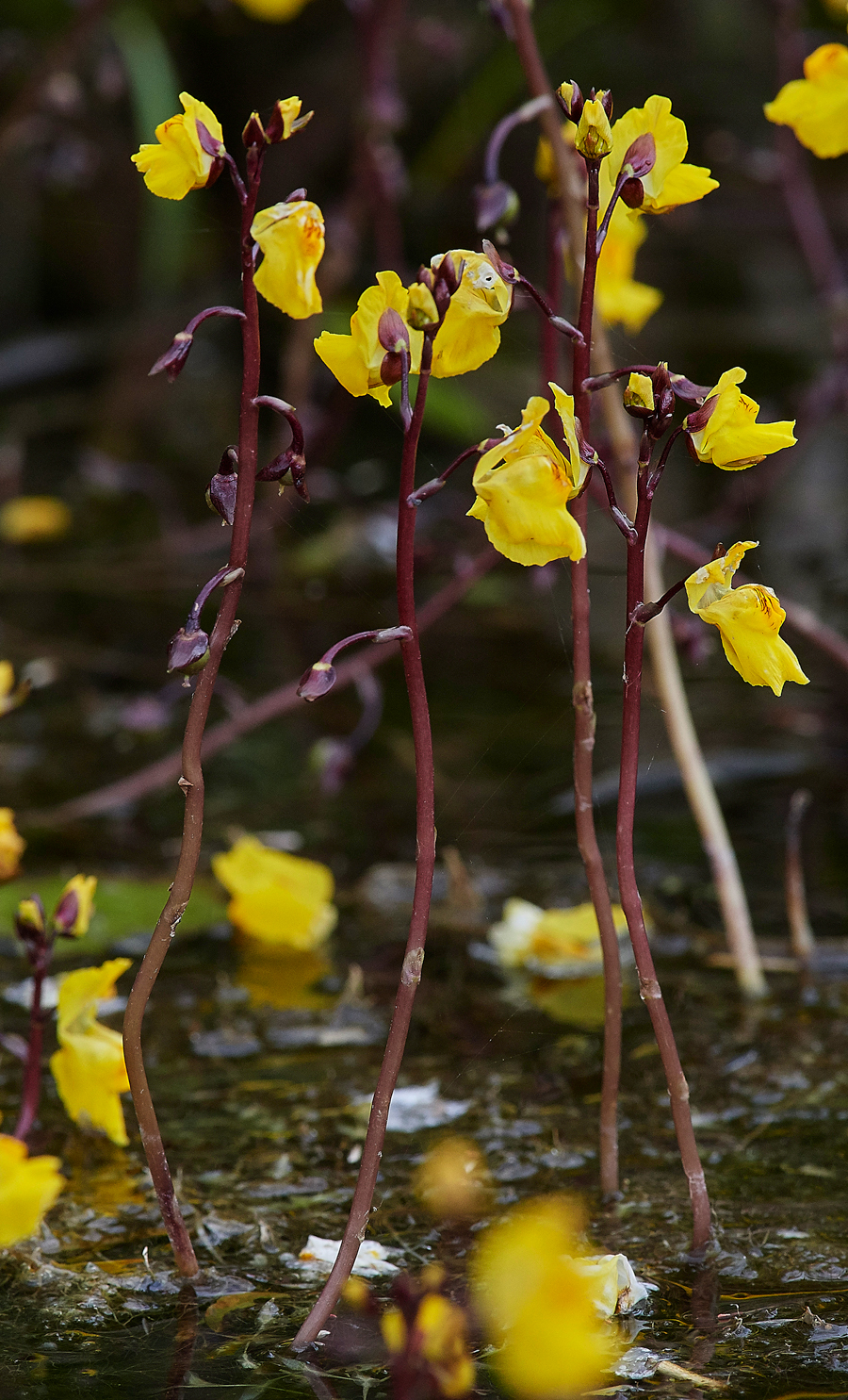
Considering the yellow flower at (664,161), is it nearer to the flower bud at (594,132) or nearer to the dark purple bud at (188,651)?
the flower bud at (594,132)

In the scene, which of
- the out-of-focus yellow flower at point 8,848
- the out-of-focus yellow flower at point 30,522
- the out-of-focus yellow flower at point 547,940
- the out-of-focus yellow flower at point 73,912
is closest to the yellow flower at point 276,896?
the out-of-focus yellow flower at point 547,940

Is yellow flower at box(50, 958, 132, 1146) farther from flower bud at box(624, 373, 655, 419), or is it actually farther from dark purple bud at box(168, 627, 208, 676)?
flower bud at box(624, 373, 655, 419)

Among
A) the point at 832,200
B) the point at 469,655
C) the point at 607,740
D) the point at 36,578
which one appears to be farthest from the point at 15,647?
the point at 832,200

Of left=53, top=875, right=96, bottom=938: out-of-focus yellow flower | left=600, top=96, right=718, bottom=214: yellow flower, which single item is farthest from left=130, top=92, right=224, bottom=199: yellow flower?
left=53, top=875, right=96, bottom=938: out-of-focus yellow flower

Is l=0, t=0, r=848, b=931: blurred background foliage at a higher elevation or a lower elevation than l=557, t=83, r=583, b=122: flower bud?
higher

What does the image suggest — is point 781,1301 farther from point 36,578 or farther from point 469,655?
point 36,578

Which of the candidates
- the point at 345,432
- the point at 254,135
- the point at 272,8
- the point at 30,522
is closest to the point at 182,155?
the point at 254,135
